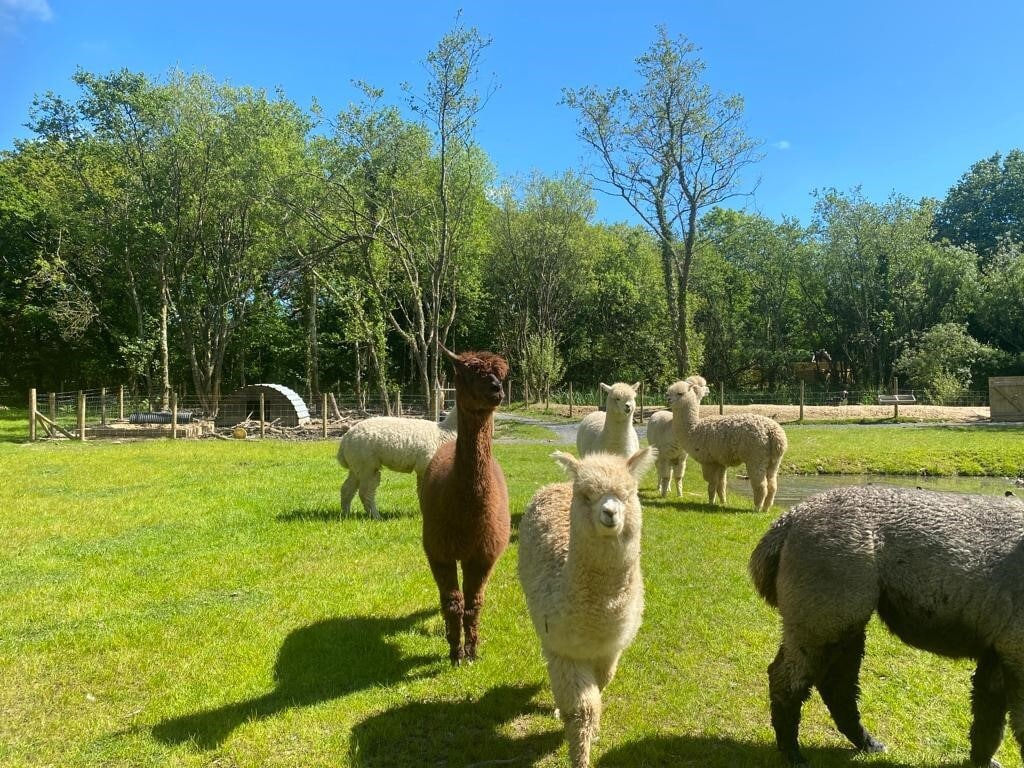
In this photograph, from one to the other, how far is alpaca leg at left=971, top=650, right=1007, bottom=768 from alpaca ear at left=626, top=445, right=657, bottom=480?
1977 millimetres

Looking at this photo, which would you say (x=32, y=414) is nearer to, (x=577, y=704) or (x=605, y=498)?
(x=577, y=704)

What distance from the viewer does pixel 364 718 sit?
12.8 feet

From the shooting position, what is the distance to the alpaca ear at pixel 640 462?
11.6ft

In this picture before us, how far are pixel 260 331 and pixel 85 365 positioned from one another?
12.3m

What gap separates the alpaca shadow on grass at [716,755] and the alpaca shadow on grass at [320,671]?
5.25 feet

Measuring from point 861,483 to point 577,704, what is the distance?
11.9m

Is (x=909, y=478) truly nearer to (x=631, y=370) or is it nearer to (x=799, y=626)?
(x=799, y=626)

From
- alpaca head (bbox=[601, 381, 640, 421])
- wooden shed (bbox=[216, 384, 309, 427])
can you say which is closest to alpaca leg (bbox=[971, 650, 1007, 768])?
alpaca head (bbox=[601, 381, 640, 421])

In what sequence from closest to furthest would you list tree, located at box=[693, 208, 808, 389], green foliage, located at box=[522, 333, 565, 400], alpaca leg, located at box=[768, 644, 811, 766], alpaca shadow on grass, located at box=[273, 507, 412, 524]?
alpaca leg, located at box=[768, 644, 811, 766], alpaca shadow on grass, located at box=[273, 507, 412, 524], green foliage, located at box=[522, 333, 565, 400], tree, located at box=[693, 208, 808, 389]

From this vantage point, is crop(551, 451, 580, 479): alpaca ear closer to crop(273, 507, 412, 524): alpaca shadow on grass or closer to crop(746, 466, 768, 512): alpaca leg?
crop(273, 507, 412, 524): alpaca shadow on grass

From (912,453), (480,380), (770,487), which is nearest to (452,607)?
(480,380)

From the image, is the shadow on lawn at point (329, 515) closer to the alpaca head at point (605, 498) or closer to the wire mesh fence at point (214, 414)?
the alpaca head at point (605, 498)

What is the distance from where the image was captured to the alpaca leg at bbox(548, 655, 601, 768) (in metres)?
3.20

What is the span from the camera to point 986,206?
174ft
